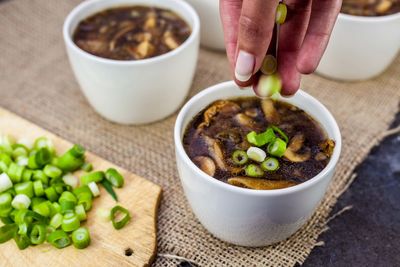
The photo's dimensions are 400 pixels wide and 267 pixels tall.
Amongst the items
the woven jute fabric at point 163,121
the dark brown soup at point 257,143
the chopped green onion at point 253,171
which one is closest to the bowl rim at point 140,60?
the woven jute fabric at point 163,121

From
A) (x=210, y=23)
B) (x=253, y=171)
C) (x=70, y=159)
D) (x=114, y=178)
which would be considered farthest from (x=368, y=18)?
(x=70, y=159)

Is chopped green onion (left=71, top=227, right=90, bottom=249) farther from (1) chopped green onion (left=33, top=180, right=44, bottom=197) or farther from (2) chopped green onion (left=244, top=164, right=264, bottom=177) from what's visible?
(2) chopped green onion (left=244, top=164, right=264, bottom=177)

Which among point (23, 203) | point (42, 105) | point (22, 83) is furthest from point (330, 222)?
point (22, 83)

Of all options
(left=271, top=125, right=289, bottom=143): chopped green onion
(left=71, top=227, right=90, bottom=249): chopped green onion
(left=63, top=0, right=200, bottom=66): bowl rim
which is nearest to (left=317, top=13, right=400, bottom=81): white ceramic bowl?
(left=63, top=0, right=200, bottom=66): bowl rim

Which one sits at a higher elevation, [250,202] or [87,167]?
[250,202]

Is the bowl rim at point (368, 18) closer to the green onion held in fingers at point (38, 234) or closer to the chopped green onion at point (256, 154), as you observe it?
the chopped green onion at point (256, 154)

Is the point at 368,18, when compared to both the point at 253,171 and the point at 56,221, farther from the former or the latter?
the point at 56,221
